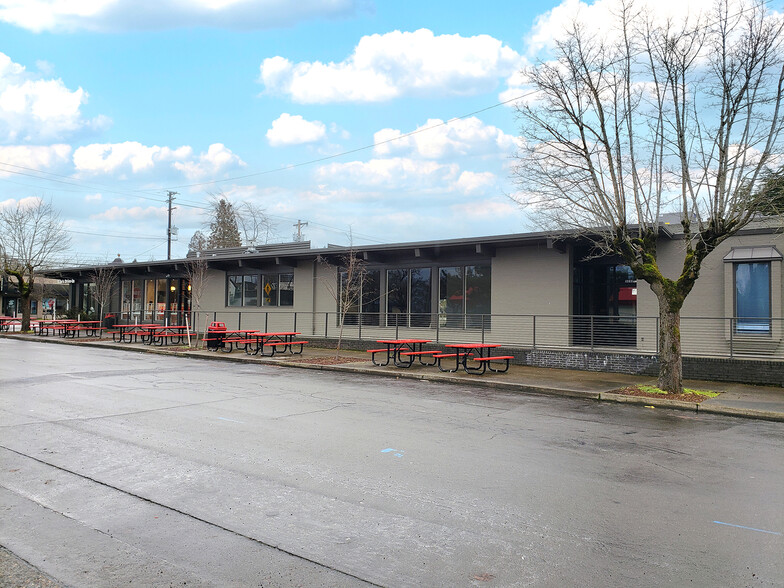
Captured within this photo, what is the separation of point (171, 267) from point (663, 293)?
84.9ft

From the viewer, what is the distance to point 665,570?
402cm

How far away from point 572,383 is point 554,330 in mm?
4629

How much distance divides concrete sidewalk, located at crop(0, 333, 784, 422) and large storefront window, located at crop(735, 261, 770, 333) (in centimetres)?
200

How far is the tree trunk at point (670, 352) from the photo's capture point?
12.2m

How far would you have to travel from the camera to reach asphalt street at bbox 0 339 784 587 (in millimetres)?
4016

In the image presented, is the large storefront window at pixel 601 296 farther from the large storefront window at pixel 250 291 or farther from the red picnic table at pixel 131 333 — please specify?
the red picnic table at pixel 131 333

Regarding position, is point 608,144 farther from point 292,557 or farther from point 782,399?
point 292,557

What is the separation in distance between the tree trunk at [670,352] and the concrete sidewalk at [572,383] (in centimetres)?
81

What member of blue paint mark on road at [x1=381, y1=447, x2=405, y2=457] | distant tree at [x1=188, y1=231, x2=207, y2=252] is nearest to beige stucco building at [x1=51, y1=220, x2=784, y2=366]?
blue paint mark on road at [x1=381, y1=447, x2=405, y2=457]

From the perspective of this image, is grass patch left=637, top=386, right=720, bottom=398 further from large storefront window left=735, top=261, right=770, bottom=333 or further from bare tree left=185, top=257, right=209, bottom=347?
bare tree left=185, top=257, right=209, bottom=347

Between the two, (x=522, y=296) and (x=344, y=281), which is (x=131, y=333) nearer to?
(x=344, y=281)

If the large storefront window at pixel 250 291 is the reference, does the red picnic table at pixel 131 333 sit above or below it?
below

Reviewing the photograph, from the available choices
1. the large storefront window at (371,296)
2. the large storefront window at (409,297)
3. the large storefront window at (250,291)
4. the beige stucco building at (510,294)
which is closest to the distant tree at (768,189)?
the beige stucco building at (510,294)

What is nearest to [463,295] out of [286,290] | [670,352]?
[286,290]
